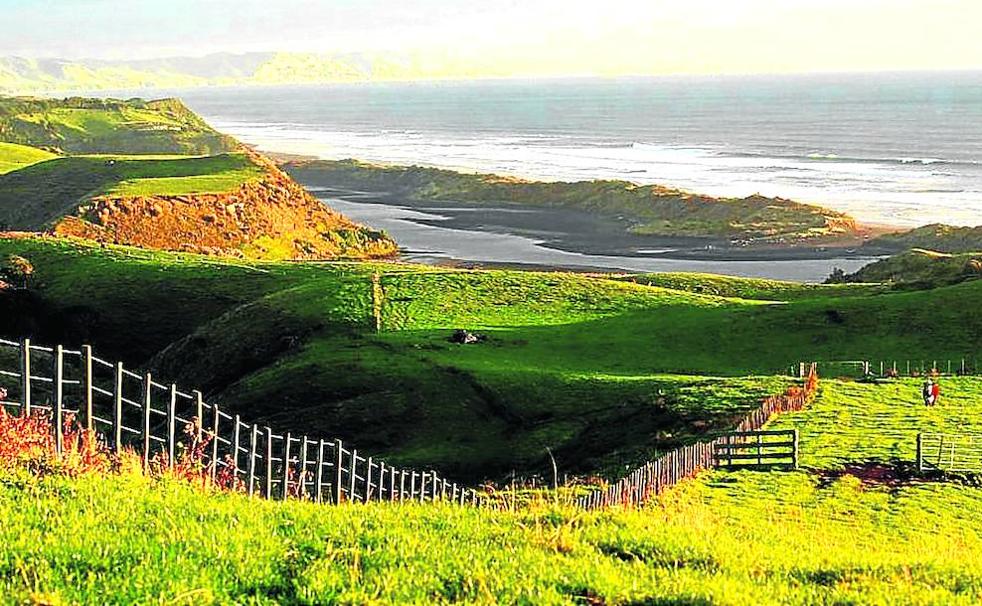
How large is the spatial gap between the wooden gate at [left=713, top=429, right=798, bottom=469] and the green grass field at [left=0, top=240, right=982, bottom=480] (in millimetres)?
2756

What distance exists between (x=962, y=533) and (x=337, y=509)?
58.5 feet

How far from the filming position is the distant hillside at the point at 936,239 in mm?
122938

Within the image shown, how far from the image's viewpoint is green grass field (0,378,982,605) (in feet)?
34.3

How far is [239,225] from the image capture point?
13312 cm

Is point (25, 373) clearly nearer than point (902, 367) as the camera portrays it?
Yes

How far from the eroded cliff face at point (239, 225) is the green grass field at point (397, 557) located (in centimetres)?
10393

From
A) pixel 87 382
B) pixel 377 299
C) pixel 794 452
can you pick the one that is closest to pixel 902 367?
pixel 794 452

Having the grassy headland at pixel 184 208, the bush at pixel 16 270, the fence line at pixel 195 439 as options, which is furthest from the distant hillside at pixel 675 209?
the fence line at pixel 195 439

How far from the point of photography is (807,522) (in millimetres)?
25703

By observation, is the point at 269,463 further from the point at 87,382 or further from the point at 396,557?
the point at 396,557

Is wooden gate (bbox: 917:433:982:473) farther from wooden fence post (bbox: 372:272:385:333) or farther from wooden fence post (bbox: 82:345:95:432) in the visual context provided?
wooden fence post (bbox: 372:272:385:333)

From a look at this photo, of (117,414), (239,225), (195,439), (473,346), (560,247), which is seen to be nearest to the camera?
(117,414)

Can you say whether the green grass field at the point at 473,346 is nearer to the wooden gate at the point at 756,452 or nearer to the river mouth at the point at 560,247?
the wooden gate at the point at 756,452

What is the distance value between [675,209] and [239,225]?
6444 centimetres
